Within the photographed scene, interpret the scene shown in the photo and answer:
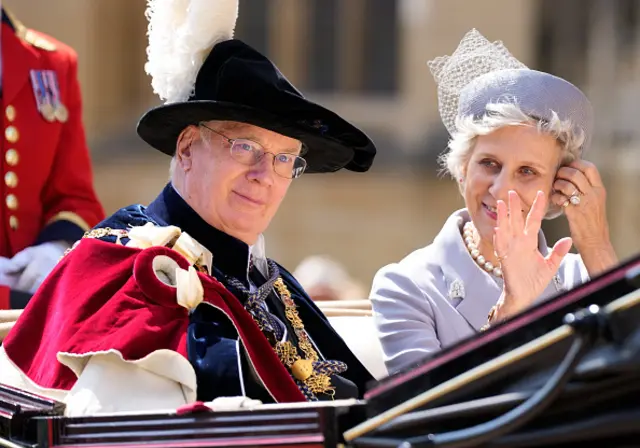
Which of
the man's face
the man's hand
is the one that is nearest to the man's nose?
the man's face

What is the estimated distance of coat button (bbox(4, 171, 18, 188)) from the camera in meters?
4.15

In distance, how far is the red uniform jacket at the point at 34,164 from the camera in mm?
4156

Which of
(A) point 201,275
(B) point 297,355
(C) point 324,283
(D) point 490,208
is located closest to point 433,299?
(D) point 490,208

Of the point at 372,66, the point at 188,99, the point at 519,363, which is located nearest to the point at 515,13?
the point at 372,66

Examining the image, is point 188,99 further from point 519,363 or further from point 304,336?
point 519,363

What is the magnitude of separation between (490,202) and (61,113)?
1.46 meters

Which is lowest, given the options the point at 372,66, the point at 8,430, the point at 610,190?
the point at 8,430

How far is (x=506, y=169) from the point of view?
10.9 ft

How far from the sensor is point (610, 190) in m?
13.0

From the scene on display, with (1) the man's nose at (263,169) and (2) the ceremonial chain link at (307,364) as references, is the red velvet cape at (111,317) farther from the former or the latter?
(1) the man's nose at (263,169)

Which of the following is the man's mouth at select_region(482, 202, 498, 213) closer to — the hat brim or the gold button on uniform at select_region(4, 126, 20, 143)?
the hat brim

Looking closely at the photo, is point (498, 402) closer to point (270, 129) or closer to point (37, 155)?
point (270, 129)

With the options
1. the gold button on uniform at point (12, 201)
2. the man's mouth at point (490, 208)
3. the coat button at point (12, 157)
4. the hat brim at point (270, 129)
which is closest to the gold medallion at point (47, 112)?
the coat button at point (12, 157)

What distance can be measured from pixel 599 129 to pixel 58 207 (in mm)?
9533
